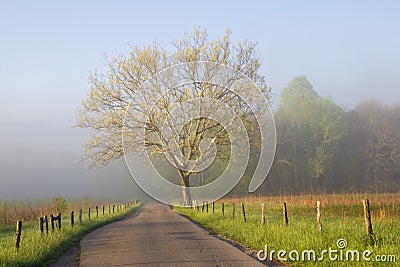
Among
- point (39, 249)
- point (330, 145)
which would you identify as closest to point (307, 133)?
point (330, 145)

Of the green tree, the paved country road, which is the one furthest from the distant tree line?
the paved country road

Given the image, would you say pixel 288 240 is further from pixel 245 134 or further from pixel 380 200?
pixel 245 134

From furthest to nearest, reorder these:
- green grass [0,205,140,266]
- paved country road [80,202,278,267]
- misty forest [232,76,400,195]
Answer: misty forest [232,76,400,195]
green grass [0,205,140,266]
paved country road [80,202,278,267]

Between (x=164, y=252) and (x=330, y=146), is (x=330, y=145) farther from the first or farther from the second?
(x=164, y=252)

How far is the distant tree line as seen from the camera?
59.9 metres

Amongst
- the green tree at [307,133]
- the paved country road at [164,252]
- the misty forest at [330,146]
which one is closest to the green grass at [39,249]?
the paved country road at [164,252]

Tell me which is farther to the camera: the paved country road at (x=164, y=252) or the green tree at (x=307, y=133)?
the green tree at (x=307, y=133)

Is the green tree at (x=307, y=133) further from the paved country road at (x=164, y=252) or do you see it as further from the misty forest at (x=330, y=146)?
the paved country road at (x=164, y=252)

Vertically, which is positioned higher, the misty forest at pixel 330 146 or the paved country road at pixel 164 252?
the misty forest at pixel 330 146

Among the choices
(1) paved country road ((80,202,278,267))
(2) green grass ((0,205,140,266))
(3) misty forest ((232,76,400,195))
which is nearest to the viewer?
(1) paved country road ((80,202,278,267))

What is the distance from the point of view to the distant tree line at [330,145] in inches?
2360

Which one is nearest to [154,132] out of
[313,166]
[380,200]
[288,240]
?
[380,200]

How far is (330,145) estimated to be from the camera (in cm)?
6138

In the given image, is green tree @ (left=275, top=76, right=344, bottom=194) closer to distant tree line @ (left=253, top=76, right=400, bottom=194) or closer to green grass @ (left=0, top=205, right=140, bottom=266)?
distant tree line @ (left=253, top=76, right=400, bottom=194)
